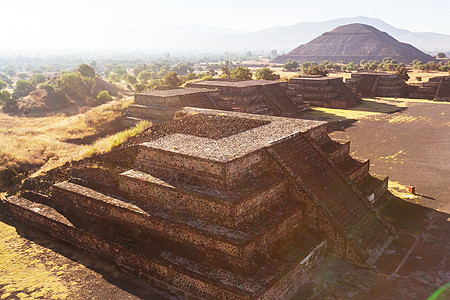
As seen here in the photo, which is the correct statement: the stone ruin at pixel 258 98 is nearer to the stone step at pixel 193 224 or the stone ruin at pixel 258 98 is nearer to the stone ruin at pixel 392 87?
the stone ruin at pixel 392 87

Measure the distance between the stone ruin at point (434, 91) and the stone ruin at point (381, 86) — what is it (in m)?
1.37

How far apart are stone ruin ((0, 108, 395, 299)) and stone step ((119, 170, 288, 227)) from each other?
3 centimetres

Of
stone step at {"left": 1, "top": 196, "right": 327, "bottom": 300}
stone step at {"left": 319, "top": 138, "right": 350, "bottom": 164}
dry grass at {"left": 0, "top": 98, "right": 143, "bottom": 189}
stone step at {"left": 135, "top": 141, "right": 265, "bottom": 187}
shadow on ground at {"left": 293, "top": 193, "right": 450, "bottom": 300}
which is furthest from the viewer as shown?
dry grass at {"left": 0, "top": 98, "right": 143, "bottom": 189}

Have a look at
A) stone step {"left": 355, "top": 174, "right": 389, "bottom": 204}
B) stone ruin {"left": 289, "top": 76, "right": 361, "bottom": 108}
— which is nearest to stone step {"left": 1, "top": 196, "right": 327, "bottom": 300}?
stone step {"left": 355, "top": 174, "right": 389, "bottom": 204}

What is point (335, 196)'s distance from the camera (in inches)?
369

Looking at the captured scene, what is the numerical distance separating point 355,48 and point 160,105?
493 ft

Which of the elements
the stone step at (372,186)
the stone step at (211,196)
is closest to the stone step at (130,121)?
the stone step at (211,196)

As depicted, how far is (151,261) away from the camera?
25.4 ft

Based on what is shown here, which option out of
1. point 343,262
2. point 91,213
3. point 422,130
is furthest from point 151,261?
point 422,130

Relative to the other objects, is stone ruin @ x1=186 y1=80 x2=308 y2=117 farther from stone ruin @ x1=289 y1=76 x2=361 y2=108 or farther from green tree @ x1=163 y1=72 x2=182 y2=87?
green tree @ x1=163 y1=72 x2=182 y2=87

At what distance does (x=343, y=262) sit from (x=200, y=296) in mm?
3756

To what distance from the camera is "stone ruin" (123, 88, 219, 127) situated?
64.1ft

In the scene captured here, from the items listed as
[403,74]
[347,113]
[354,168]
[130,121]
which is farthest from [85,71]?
[354,168]

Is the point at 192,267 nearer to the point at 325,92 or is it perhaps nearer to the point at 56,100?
the point at 325,92
